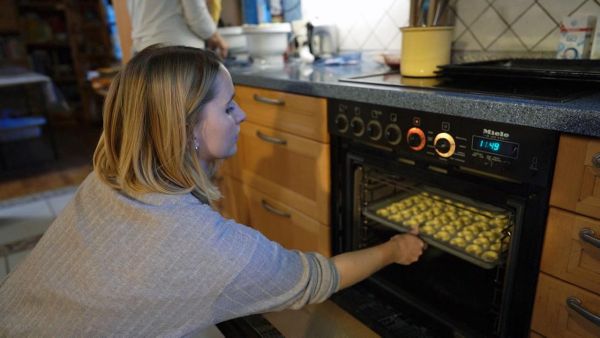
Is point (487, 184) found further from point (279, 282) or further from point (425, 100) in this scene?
point (279, 282)

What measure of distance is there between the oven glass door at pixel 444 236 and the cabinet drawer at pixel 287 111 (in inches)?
7.3

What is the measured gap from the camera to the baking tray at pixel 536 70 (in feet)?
2.95

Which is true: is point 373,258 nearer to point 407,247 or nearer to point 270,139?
point 407,247

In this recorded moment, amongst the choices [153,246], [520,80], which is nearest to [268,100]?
[520,80]

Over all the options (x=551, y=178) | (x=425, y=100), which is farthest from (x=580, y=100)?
(x=425, y=100)

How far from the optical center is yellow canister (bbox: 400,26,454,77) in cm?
124

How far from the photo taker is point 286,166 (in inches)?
60.8

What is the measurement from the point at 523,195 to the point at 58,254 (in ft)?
2.90

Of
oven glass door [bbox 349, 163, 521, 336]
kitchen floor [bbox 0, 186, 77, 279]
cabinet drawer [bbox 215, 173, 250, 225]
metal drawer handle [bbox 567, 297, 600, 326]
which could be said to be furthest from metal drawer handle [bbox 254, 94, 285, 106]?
kitchen floor [bbox 0, 186, 77, 279]

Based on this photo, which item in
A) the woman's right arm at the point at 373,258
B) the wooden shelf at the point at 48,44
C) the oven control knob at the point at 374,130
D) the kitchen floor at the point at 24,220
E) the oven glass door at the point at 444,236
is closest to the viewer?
the woman's right arm at the point at 373,258

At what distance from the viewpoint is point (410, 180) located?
116 centimetres

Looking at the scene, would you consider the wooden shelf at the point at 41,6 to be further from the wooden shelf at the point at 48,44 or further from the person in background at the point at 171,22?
the person in background at the point at 171,22

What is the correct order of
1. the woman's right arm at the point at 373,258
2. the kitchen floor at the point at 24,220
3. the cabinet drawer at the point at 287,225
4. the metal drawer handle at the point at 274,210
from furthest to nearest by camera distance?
the kitchen floor at the point at 24,220, the metal drawer handle at the point at 274,210, the cabinet drawer at the point at 287,225, the woman's right arm at the point at 373,258

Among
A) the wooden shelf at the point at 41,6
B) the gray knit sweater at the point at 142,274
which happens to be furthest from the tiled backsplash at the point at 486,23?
the wooden shelf at the point at 41,6
